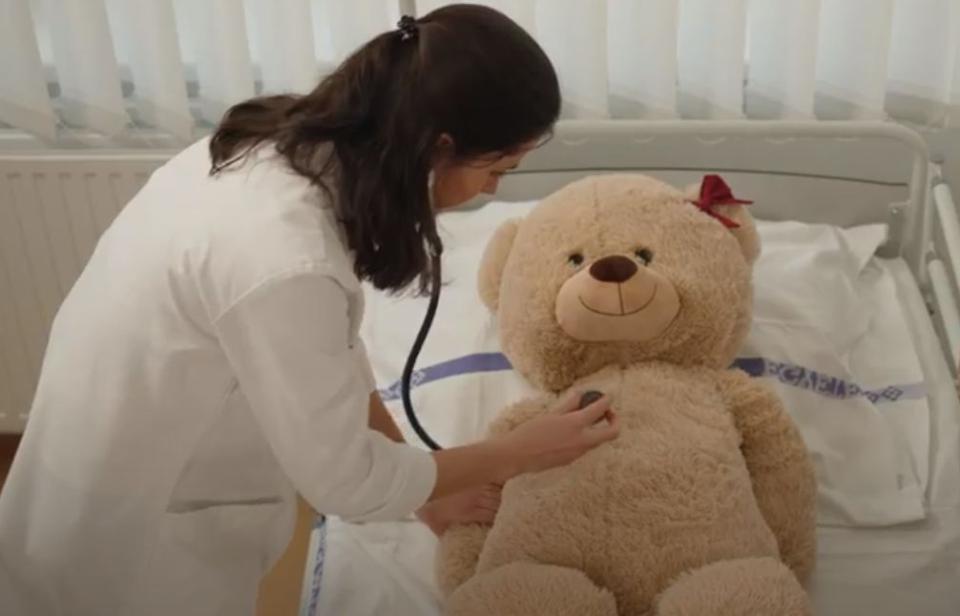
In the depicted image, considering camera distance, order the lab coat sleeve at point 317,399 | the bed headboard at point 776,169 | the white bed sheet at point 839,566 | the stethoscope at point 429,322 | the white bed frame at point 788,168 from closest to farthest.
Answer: the lab coat sleeve at point 317,399 < the stethoscope at point 429,322 < the white bed sheet at point 839,566 < the white bed frame at point 788,168 < the bed headboard at point 776,169

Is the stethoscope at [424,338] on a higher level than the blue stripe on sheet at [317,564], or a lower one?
higher

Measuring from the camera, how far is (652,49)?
1.90 m

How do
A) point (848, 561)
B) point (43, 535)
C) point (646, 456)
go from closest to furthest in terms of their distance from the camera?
point (43, 535) → point (646, 456) → point (848, 561)

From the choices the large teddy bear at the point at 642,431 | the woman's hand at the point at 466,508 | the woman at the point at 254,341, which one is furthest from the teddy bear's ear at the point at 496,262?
the woman at the point at 254,341

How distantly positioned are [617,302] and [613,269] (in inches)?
1.5

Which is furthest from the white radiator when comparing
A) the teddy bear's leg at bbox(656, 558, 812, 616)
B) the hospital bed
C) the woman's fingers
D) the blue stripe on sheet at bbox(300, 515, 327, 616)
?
the teddy bear's leg at bbox(656, 558, 812, 616)

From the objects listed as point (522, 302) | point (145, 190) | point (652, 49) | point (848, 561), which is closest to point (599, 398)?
point (522, 302)

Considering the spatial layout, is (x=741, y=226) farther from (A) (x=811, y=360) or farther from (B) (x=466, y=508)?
(B) (x=466, y=508)

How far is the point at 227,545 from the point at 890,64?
1.29 meters

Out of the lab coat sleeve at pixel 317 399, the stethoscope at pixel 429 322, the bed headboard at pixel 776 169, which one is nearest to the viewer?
the lab coat sleeve at pixel 317 399

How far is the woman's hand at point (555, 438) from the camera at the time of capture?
1.18 m

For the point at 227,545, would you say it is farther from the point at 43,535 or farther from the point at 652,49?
the point at 652,49

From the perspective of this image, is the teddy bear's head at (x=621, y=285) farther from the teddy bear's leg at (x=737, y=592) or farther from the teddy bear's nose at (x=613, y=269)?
the teddy bear's leg at (x=737, y=592)

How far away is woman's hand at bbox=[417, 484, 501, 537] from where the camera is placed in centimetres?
142
